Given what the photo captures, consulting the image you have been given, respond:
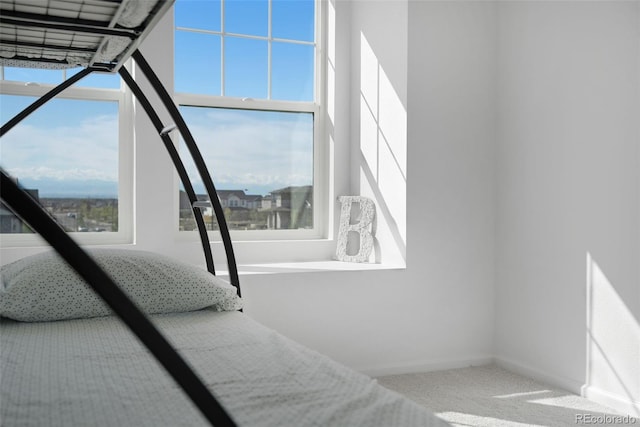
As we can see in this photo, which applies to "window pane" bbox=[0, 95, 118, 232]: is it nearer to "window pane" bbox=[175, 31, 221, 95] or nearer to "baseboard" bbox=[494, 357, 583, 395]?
"window pane" bbox=[175, 31, 221, 95]

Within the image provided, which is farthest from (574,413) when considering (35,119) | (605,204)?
(35,119)

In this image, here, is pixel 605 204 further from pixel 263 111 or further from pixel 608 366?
pixel 263 111

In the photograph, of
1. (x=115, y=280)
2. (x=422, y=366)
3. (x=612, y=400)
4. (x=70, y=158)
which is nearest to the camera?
(x=115, y=280)

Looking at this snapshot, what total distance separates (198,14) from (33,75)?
39.3 inches

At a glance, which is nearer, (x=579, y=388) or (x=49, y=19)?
(x=49, y=19)

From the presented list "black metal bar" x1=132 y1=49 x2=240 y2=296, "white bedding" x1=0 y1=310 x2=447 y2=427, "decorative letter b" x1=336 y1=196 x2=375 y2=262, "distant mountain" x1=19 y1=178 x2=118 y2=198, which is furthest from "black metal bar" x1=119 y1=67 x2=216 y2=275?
"decorative letter b" x1=336 y1=196 x2=375 y2=262

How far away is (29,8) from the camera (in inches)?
49.5

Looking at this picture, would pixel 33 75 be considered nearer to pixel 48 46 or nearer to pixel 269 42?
pixel 269 42

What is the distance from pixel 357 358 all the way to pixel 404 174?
1.10 m

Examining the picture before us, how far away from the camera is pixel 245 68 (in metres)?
3.90

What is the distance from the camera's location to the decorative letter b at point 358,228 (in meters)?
3.91

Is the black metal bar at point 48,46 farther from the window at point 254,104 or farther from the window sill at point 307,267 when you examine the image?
the window at point 254,104

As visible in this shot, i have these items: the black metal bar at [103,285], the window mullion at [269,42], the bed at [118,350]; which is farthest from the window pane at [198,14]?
the black metal bar at [103,285]

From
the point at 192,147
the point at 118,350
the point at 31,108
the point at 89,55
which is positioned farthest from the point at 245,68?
the point at 118,350
